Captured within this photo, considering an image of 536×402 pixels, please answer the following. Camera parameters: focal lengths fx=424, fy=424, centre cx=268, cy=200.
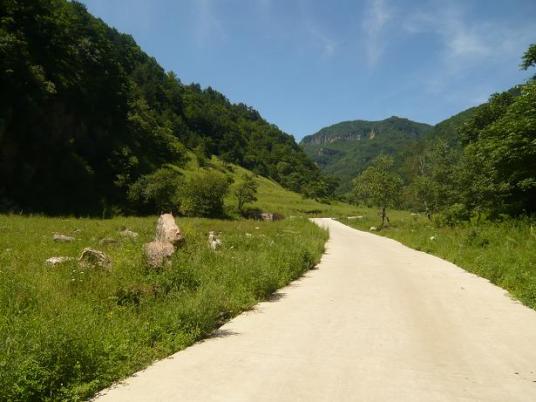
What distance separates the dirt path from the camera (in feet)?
15.6

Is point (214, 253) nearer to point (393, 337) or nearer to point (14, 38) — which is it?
point (393, 337)

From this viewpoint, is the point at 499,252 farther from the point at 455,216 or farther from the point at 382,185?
the point at 382,185

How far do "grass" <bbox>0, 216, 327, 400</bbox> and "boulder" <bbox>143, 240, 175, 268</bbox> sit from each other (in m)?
0.21

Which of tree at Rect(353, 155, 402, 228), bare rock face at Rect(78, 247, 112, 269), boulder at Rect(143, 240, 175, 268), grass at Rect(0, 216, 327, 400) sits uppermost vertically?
tree at Rect(353, 155, 402, 228)

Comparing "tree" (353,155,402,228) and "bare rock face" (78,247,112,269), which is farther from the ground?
"tree" (353,155,402,228)

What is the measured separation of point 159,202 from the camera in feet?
187

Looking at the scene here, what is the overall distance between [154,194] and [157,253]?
47.7m

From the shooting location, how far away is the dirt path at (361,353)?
15.6ft

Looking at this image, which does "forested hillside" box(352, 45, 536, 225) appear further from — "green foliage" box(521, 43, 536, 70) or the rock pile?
the rock pile

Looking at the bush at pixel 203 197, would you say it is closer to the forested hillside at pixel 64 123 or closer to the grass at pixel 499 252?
the forested hillside at pixel 64 123

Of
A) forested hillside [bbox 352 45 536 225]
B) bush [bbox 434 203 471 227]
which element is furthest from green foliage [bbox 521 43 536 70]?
bush [bbox 434 203 471 227]

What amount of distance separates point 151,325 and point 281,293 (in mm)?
4684

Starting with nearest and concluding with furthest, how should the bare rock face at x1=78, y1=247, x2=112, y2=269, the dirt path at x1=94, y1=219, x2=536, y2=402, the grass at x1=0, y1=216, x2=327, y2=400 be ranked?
1. the grass at x1=0, y1=216, x2=327, y2=400
2. the dirt path at x1=94, y1=219, x2=536, y2=402
3. the bare rock face at x1=78, y1=247, x2=112, y2=269

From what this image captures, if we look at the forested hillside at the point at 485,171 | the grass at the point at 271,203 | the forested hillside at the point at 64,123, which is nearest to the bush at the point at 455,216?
the forested hillside at the point at 485,171
